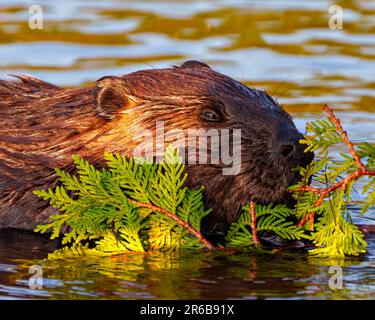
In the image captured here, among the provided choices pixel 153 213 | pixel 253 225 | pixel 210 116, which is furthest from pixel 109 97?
pixel 253 225

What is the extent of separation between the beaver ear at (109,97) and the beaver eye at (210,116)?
1.74ft

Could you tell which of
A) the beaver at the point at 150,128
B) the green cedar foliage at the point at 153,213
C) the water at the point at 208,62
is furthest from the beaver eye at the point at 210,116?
the water at the point at 208,62

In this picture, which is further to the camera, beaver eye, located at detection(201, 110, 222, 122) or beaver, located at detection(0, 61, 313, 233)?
beaver eye, located at detection(201, 110, 222, 122)

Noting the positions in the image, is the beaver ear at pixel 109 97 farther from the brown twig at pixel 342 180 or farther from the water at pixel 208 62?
the brown twig at pixel 342 180

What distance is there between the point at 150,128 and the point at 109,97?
0.35 metres

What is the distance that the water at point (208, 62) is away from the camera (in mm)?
6484

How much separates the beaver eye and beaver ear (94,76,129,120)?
530 mm

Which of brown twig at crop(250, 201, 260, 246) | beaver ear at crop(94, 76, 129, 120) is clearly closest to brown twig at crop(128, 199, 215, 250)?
brown twig at crop(250, 201, 260, 246)

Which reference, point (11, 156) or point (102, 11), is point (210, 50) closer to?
point (102, 11)

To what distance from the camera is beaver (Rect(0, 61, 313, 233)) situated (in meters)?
7.15

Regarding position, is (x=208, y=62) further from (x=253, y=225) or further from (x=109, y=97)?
(x=253, y=225)

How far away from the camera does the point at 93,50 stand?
13234 mm

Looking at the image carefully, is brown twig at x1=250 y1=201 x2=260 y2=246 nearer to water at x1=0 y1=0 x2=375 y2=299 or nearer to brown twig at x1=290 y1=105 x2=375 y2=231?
water at x1=0 y1=0 x2=375 y2=299

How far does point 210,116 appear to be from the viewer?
24.0 ft
